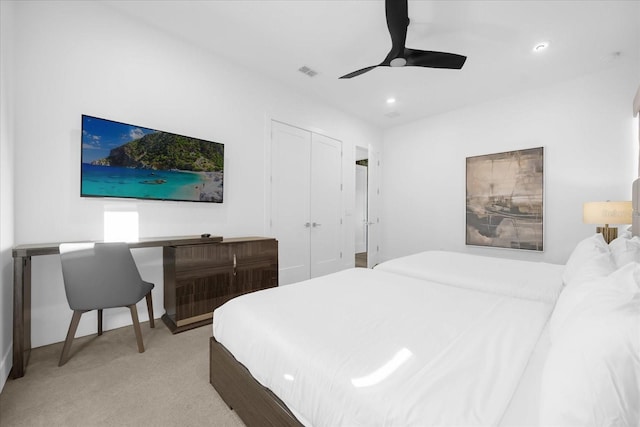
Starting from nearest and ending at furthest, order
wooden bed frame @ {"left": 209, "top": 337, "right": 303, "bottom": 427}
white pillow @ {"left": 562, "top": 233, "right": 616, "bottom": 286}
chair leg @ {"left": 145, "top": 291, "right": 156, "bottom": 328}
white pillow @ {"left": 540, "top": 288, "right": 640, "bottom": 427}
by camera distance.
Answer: white pillow @ {"left": 540, "top": 288, "right": 640, "bottom": 427} < wooden bed frame @ {"left": 209, "top": 337, "right": 303, "bottom": 427} < white pillow @ {"left": 562, "top": 233, "right": 616, "bottom": 286} < chair leg @ {"left": 145, "top": 291, "right": 156, "bottom": 328}

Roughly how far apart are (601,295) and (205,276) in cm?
274

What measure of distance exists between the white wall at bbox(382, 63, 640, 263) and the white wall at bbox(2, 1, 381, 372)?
3170 millimetres

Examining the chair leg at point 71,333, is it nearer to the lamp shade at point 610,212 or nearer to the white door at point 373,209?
the white door at point 373,209

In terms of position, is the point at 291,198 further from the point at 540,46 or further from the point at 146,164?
the point at 540,46

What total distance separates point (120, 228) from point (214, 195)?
95cm

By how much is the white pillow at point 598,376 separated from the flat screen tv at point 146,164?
3056mm

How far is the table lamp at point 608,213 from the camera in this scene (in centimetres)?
270

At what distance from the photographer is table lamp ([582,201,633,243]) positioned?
270cm

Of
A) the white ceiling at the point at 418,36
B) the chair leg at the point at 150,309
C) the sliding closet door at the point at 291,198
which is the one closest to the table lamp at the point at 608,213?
the white ceiling at the point at 418,36

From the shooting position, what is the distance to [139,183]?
2.59 m

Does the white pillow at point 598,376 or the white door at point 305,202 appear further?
the white door at point 305,202

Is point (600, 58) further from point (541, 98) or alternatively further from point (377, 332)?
point (377, 332)

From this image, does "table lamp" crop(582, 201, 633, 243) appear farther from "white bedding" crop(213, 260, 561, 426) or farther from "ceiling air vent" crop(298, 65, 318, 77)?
"ceiling air vent" crop(298, 65, 318, 77)

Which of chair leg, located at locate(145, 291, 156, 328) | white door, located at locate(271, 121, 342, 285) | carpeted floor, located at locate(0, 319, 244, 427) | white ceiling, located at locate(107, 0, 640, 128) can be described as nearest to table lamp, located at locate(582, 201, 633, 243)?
white ceiling, located at locate(107, 0, 640, 128)
